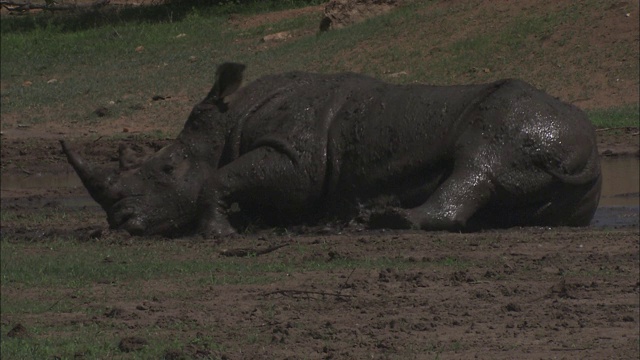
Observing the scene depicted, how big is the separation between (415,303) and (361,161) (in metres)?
3.03

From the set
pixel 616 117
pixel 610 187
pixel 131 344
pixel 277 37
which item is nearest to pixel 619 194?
pixel 610 187

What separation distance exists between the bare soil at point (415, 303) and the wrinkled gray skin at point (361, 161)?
0.32 m

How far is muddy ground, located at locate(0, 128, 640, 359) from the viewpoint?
6.36m

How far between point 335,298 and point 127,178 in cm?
348

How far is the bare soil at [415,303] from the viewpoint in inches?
250

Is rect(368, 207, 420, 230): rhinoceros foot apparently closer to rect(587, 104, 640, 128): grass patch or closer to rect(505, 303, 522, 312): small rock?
rect(505, 303, 522, 312): small rock

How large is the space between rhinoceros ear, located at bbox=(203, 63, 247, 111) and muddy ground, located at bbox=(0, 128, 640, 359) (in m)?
1.26

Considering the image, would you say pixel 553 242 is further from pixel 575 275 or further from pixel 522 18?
pixel 522 18

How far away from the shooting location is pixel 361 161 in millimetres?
10125

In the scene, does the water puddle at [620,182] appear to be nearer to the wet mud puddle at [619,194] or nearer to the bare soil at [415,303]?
the wet mud puddle at [619,194]

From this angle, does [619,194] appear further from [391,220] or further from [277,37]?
[277,37]

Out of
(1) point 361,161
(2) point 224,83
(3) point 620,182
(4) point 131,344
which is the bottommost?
(3) point 620,182

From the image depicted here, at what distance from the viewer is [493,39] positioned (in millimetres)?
20078

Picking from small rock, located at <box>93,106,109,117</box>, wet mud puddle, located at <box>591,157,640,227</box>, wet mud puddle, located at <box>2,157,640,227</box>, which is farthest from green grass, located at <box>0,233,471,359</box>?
small rock, located at <box>93,106,109,117</box>
